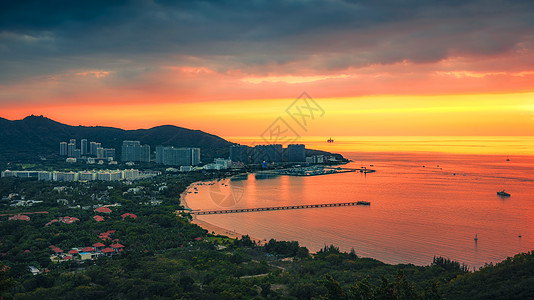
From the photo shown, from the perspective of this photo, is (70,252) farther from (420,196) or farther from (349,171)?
(349,171)

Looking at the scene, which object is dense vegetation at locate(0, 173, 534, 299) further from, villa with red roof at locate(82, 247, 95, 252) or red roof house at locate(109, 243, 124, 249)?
villa with red roof at locate(82, 247, 95, 252)

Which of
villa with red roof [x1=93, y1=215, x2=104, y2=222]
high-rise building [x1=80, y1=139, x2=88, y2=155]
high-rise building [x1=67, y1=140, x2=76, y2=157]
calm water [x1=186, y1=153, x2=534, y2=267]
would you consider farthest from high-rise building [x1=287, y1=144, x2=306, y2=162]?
villa with red roof [x1=93, y1=215, x2=104, y2=222]

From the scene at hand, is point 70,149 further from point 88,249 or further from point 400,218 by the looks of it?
point 400,218

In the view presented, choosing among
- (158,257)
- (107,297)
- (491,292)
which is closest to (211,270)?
(158,257)

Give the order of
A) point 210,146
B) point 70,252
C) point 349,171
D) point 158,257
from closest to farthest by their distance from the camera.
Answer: point 158,257, point 70,252, point 349,171, point 210,146

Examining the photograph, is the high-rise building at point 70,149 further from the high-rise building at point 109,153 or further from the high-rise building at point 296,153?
the high-rise building at point 296,153

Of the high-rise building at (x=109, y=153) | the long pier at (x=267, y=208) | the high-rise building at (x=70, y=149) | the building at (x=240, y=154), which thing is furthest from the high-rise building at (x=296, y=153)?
the long pier at (x=267, y=208)

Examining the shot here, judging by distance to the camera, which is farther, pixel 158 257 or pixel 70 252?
pixel 70 252

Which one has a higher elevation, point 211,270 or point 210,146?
point 210,146
